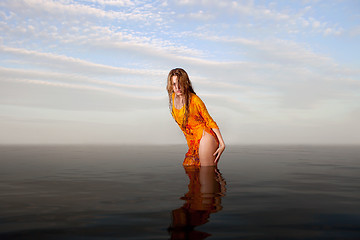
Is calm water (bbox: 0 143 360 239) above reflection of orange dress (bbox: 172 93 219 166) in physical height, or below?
below

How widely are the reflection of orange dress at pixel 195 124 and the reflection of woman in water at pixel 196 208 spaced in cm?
114

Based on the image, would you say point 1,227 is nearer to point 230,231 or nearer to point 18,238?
point 18,238

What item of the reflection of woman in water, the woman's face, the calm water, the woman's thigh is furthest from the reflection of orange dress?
the calm water

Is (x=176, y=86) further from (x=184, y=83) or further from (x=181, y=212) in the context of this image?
(x=181, y=212)

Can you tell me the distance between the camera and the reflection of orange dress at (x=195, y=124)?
21.4ft

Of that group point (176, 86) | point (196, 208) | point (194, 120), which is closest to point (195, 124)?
point (194, 120)

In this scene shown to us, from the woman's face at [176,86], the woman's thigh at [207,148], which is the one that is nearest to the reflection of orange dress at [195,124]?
the woman's thigh at [207,148]

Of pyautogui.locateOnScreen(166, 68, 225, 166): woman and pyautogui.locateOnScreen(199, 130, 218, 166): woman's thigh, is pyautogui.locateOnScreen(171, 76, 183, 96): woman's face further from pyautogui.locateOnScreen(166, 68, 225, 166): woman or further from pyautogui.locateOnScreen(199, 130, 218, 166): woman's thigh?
pyautogui.locateOnScreen(199, 130, 218, 166): woman's thigh

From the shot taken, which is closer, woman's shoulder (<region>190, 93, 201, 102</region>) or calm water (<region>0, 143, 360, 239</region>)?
calm water (<region>0, 143, 360, 239</region>)

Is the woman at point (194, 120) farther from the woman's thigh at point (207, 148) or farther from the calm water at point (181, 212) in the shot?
the calm water at point (181, 212)

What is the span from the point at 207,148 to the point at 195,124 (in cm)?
60

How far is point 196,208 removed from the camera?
3438mm

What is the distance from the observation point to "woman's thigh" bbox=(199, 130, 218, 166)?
6.61 metres

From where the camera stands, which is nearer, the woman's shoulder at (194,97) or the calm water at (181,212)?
the calm water at (181,212)
